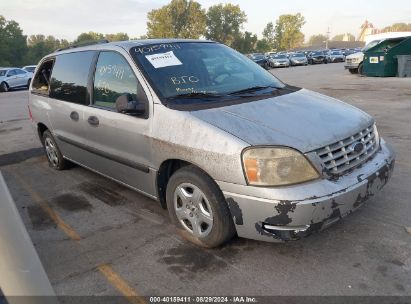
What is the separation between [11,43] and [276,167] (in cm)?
7953

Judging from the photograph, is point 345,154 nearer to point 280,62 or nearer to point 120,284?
point 120,284

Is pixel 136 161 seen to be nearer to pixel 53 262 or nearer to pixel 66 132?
pixel 53 262

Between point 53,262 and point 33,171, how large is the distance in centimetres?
306

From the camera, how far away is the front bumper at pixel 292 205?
2.66 metres

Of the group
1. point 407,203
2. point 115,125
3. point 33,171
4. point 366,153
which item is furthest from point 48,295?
point 33,171

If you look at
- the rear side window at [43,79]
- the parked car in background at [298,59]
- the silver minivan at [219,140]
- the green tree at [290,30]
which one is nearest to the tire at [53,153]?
the rear side window at [43,79]

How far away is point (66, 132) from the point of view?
4918 millimetres

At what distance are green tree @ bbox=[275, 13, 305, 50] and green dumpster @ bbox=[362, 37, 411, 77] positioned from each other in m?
85.9

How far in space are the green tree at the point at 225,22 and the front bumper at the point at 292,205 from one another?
91023mm

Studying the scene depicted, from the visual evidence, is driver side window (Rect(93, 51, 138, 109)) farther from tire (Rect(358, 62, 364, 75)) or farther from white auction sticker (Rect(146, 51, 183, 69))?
tire (Rect(358, 62, 364, 75))

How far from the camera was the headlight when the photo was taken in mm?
2717

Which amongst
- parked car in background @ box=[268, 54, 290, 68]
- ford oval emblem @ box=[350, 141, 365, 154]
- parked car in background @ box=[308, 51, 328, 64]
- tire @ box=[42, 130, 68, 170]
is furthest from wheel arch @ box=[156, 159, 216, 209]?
parked car in background @ box=[308, 51, 328, 64]

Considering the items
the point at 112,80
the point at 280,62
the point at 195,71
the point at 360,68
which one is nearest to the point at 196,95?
the point at 195,71

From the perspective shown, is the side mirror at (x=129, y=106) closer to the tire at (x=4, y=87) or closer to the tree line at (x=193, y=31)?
the tire at (x=4, y=87)
